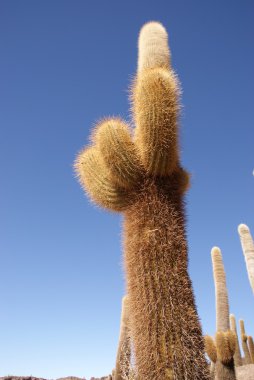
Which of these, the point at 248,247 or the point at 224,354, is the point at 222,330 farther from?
the point at 248,247

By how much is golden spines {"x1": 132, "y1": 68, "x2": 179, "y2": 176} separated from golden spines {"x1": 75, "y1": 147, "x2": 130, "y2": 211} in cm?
55

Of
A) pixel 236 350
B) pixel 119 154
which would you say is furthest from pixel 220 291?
pixel 236 350

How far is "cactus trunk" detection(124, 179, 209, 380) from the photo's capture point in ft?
12.0

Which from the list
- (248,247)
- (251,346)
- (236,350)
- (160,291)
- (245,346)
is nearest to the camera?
(160,291)

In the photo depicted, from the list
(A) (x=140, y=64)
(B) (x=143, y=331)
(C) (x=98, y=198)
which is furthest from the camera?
(A) (x=140, y=64)

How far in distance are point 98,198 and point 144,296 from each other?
5.28ft

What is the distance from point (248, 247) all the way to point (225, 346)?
2131mm

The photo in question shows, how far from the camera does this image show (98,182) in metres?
5.03

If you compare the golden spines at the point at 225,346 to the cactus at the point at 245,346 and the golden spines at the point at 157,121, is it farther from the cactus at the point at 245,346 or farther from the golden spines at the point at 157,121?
the cactus at the point at 245,346

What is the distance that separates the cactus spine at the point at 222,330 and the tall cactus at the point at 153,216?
443 centimetres

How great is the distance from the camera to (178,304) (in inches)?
152

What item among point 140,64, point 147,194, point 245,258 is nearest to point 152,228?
point 147,194

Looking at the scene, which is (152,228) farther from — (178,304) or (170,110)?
(170,110)

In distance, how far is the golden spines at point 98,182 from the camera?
484 centimetres
